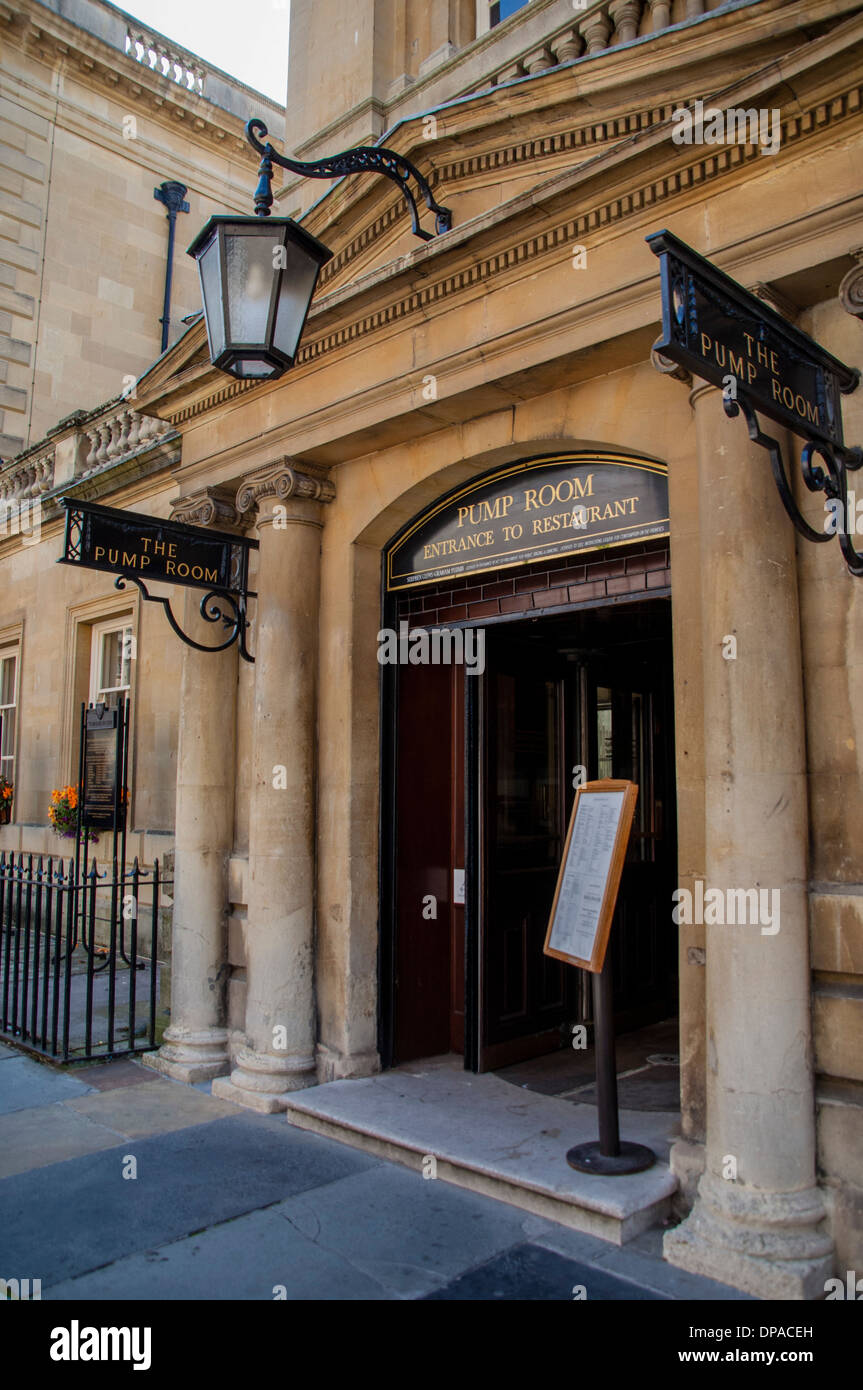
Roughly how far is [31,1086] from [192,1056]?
98cm

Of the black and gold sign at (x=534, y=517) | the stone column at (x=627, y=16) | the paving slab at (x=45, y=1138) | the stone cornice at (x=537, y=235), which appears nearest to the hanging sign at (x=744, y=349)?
the stone cornice at (x=537, y=235)

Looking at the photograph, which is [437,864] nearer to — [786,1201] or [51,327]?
[786,1201]

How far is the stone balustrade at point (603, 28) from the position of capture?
4.50 m

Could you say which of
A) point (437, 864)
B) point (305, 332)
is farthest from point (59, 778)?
point (305, 332)

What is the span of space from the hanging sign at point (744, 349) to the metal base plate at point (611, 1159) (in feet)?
10.1

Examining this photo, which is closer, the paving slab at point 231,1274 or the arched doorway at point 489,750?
the paving slab at point 231,1274

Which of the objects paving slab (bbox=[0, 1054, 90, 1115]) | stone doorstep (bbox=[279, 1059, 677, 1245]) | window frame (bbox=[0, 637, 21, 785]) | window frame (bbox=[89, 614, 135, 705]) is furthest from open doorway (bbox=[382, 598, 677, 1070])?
window frame (bbox=[0, 637, 21, 785])

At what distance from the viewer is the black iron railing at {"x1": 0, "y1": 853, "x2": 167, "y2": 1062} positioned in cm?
616

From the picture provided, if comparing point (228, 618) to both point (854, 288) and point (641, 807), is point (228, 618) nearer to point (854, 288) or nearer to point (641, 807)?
point (641, 807)

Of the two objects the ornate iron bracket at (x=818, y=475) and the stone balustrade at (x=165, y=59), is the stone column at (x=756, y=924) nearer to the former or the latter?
the ornate iron bracket at (x=818, y=475)

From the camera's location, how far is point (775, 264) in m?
3.81

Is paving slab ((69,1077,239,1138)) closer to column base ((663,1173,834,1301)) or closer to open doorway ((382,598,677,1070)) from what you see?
open doorway ((382,598,677,1070))

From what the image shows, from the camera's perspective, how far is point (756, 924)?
357 centimetres

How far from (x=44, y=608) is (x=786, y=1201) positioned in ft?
32.8
